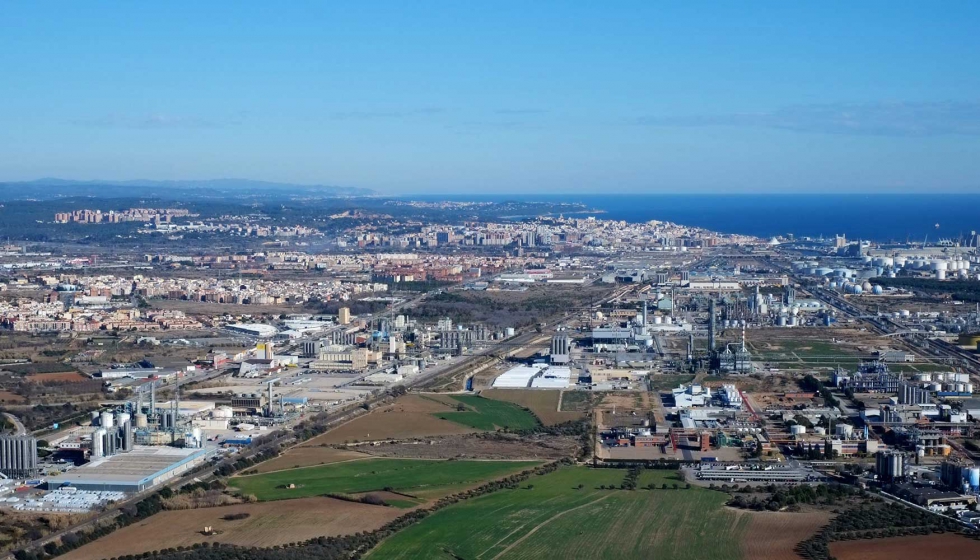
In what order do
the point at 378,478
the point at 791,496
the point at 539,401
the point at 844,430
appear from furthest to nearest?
1. the point at 539,401
2. the point at 844,430
3. the point at 378,478
4. the point at 791,496

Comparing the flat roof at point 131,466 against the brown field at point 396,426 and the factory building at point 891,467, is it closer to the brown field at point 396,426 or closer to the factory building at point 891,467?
the brown field at point 396,426

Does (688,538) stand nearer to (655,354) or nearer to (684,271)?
(655,354)

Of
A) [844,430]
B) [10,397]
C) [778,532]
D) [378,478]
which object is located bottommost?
[10,397]

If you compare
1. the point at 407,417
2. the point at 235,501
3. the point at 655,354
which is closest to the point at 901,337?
the point at 655,354

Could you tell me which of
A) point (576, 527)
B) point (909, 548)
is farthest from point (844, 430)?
point (576, 527)

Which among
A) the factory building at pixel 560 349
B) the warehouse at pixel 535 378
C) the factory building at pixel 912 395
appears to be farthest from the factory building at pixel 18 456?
the factory building at pixel 912 395

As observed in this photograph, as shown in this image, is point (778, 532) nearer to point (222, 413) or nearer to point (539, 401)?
point (539, 401)
